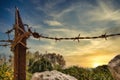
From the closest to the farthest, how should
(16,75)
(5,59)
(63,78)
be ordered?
(16,75) → (63,78) → (5,59)

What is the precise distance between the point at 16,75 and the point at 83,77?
Answer: 8.97m

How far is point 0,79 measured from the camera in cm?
1506

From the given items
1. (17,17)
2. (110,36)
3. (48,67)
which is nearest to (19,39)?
(17,17)

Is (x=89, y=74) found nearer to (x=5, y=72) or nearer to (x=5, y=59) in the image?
(x=5, y=72)

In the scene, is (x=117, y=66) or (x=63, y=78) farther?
(x=63, y=78)

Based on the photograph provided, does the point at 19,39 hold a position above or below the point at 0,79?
above

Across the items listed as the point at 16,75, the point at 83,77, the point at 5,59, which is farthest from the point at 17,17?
the point at 5,59

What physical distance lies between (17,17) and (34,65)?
16.9 meters

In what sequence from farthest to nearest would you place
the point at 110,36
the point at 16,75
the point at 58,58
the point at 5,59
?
the point at 58,58 < the point at 5,59 < the point at 16,75 < the point at 110,36

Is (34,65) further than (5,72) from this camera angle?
Yes

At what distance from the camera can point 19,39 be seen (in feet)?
21.1

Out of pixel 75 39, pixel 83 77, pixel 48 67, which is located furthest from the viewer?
pixel 48 67

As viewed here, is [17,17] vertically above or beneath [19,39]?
above

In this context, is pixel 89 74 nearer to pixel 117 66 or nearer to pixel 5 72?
pixel 5 72
